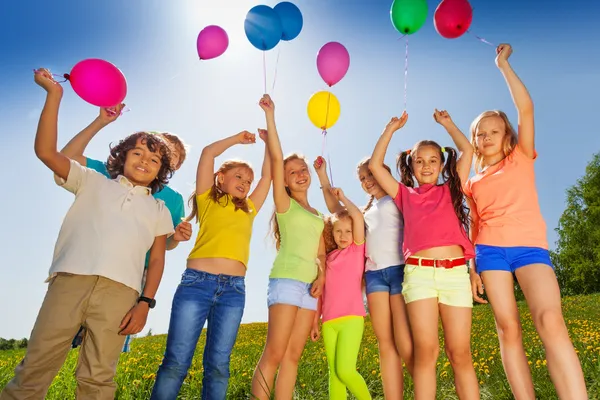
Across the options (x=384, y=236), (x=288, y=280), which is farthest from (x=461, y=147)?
(x=288, y=280)

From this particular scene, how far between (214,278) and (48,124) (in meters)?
1.47

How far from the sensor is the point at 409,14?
4.53 metres

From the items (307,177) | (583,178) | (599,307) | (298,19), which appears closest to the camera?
(307,177)

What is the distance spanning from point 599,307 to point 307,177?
1003 centimetres

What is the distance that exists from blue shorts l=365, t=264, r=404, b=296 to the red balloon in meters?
2.30

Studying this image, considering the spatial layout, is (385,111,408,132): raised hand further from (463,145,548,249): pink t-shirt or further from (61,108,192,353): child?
(61,108,192,353): child

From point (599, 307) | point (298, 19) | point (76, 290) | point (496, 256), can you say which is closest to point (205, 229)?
point (76, 290)

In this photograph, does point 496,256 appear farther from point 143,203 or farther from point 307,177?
point 143,203

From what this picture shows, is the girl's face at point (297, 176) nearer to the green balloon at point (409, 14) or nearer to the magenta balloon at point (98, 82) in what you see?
the magenta balloon at point (98, 82)

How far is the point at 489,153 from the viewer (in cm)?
371

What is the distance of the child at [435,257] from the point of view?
3.32 meters

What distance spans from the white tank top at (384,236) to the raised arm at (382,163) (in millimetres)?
200

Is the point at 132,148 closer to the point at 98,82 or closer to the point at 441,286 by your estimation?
the point at 98,82

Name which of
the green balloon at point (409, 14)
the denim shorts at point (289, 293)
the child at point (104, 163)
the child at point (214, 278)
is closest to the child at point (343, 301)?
the denim shorts at point (289, 293)
